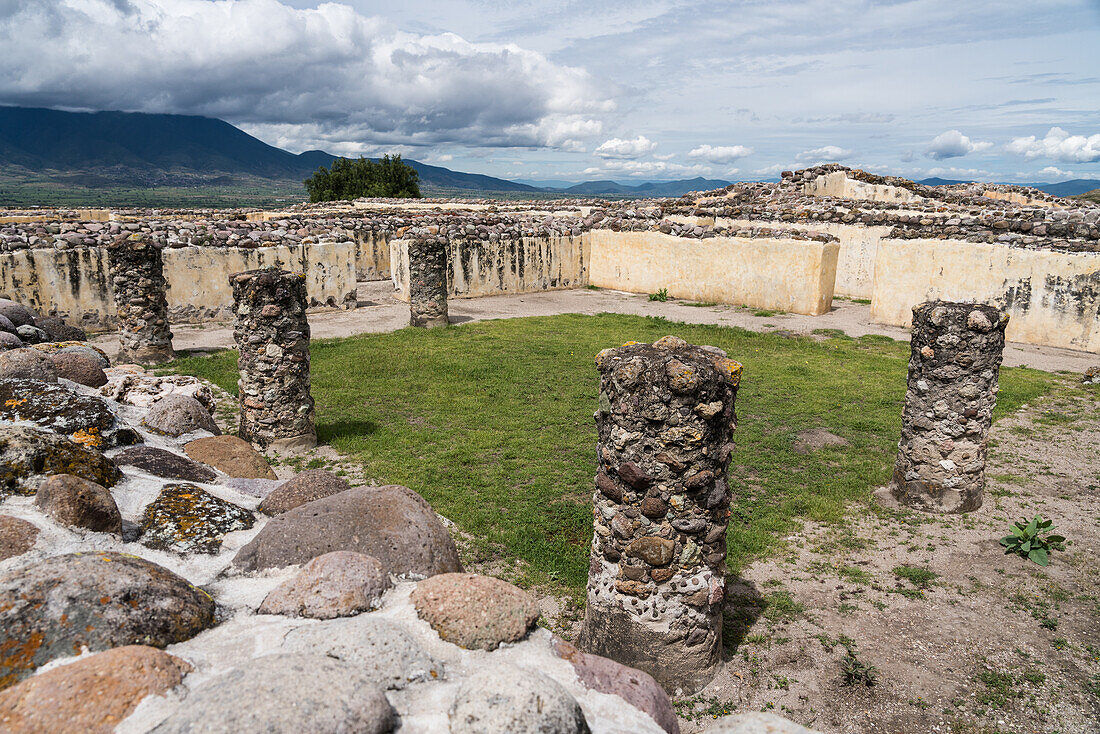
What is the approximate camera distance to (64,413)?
4.68 metres

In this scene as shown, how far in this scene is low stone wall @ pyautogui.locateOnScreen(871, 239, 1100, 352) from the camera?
1262 centimetres

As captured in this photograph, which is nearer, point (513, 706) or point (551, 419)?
point (513, 706)

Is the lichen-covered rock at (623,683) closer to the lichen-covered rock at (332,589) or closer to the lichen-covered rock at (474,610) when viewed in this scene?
the lichen-covered rock at (474,610)

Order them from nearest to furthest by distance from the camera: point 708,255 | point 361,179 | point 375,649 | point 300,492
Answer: point 375,649 → point 300,492 → point 708,255 → point 361,179

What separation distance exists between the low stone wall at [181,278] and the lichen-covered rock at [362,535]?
11183 millimetres

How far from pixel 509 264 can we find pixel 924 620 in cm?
1587

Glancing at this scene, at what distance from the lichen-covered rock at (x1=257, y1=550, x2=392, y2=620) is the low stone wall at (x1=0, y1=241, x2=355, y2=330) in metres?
11.9

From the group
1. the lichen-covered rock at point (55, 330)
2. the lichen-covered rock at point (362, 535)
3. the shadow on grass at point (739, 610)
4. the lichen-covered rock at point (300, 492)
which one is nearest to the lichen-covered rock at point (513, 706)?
the lichen-covered rock at point (362, 535)

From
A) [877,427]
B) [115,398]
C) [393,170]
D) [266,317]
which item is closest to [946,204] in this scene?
[877,427]

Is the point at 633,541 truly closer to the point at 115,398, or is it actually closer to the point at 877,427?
the point at 115,398

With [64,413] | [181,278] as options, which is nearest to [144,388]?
[64,413]

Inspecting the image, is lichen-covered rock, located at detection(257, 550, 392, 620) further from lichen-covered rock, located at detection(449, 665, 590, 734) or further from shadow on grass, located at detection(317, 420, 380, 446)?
shadow on grass, located at detection(317, 420, 380, 446)

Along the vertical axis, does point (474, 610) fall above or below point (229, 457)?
above

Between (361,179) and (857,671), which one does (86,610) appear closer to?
(857,671)
